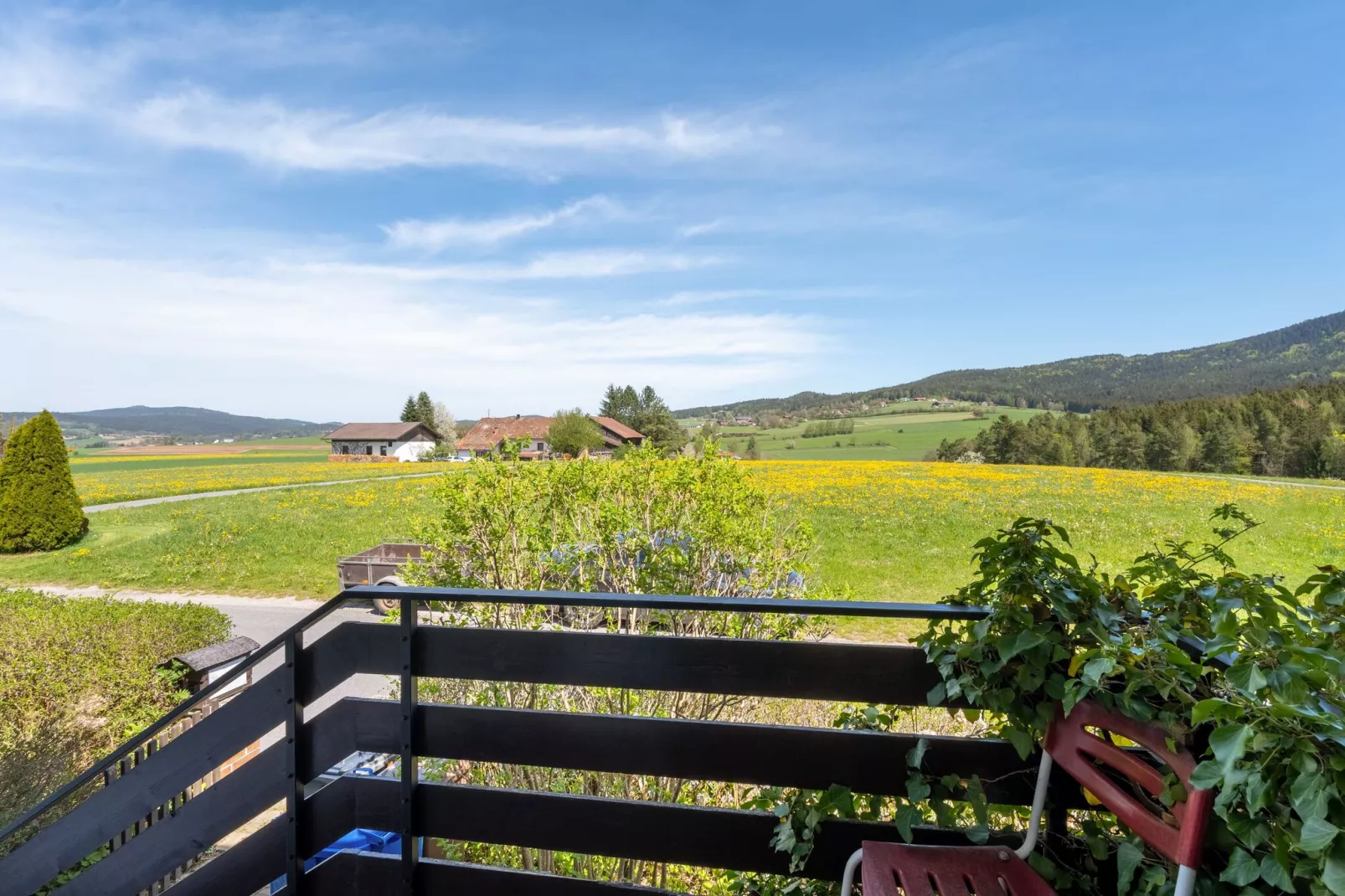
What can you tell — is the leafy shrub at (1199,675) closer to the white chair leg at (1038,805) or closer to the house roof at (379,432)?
the white chair leg at (1038,805)

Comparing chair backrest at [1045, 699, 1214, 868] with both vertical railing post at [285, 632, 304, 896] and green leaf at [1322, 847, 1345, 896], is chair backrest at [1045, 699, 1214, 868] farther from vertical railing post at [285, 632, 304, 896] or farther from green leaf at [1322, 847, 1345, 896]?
vertical railing post at [285, 632, 304, 896]

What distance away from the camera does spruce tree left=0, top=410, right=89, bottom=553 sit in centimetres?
1120

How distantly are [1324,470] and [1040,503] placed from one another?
16.1ft

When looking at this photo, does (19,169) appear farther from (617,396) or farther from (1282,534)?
(617,396)

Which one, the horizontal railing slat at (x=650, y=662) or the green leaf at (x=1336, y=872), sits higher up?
the green leaf at (x=1336, y=872)

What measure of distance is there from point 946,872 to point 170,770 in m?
1.83

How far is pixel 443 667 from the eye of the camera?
1.40 metres

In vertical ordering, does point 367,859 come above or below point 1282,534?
below

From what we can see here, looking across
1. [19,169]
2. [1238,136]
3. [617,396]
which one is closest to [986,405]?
[1238,136]

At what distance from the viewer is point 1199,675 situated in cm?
89

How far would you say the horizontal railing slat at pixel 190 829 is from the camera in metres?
1.39

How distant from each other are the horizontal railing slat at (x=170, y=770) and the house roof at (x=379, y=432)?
5197 centimetres

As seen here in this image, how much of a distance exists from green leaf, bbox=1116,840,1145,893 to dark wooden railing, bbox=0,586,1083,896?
0.58 ft

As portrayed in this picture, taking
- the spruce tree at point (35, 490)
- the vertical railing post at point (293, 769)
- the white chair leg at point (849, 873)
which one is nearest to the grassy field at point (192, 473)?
the spruce tree at point (35, 490)
